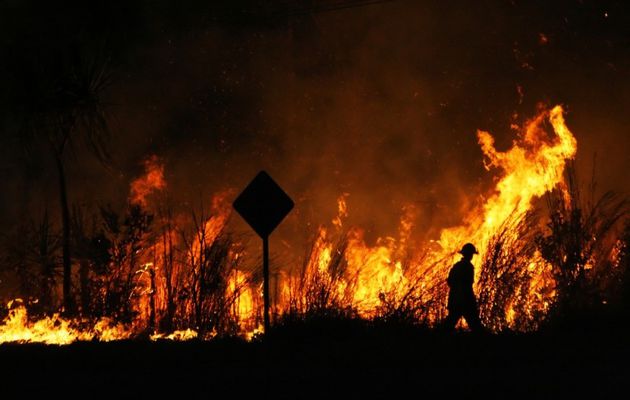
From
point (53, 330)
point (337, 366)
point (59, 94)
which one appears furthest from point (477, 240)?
point (59, 94)

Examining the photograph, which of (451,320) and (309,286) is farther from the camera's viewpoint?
(309,286)

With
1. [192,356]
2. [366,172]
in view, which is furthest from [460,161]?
[192,356]

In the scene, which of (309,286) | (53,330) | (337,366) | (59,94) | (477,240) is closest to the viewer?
(337,366)

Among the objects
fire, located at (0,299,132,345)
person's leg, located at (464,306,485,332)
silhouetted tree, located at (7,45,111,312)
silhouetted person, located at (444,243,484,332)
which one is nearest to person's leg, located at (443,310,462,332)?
silhouetted person, located at (444,243,484,332)

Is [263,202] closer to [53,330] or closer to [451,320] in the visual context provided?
[451,320]

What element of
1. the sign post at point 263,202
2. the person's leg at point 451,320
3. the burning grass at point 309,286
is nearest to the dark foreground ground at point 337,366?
the person's leg at point 451,320

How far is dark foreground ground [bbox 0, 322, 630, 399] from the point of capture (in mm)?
8461

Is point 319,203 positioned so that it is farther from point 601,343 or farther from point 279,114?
point 601,343

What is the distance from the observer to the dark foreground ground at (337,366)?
8461 millimetres

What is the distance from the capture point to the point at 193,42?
23359 mm

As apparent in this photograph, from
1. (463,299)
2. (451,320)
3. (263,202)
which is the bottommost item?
(451,320)

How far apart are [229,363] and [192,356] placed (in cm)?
71

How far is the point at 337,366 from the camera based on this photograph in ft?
33.1

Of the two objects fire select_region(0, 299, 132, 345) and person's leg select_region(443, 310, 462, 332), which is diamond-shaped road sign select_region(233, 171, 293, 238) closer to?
person's leg select_region(443, 310, 462, 332)
